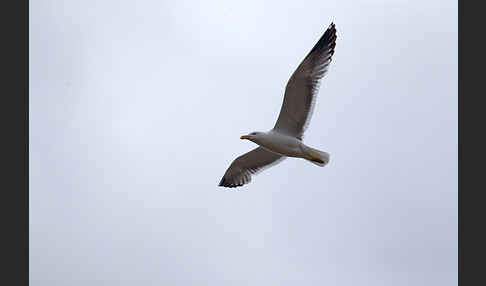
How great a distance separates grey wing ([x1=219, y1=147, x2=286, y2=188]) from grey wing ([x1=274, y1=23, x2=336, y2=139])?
900mm

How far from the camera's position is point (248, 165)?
11992mm

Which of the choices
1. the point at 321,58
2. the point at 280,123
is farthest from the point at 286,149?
the point at 321,58

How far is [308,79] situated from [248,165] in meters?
1.68

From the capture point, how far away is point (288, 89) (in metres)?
10.8

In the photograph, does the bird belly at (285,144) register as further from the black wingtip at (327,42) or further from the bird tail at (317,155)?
the black wingtip at (327,42)

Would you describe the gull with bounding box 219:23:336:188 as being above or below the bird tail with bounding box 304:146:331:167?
above

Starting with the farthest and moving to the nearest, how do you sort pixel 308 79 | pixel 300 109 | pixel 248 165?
pixel 248 165 → pixel 300 109 → pixel 308 79

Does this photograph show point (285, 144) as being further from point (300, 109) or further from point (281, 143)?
point (300, 109)

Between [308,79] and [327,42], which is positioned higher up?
[327,42]

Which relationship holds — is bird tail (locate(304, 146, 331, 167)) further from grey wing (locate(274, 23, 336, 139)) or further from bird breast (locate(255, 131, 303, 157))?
grey wing (locate(274, 23, 336, 139))

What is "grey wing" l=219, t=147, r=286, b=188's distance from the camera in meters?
11.8

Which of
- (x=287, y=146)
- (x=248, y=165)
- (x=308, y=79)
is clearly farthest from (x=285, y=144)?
(x=248, y=165)

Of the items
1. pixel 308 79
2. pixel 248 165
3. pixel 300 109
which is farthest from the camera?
pixel 248 165

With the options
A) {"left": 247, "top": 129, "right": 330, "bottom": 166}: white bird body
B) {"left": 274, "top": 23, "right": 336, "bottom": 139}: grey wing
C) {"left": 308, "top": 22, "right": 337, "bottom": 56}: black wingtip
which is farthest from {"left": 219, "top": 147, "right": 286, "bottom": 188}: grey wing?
{"left": 308, "top": 22, "right": 337, "bottom": 56}: black wingtip
